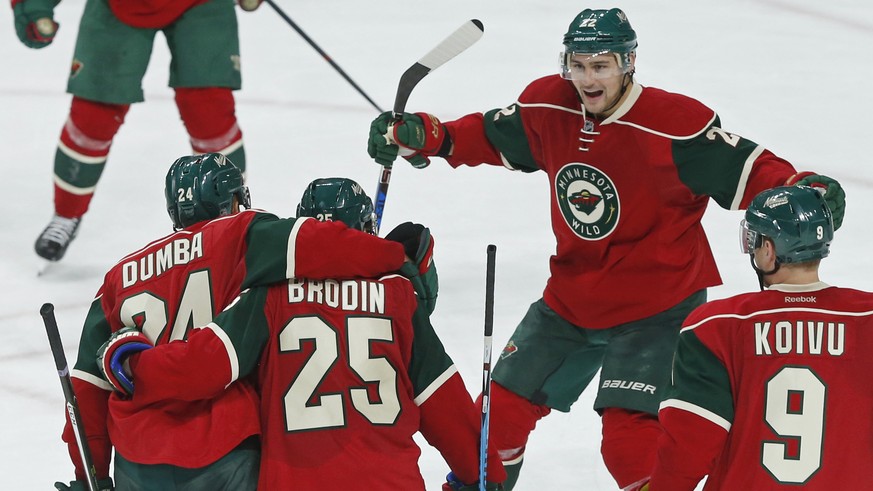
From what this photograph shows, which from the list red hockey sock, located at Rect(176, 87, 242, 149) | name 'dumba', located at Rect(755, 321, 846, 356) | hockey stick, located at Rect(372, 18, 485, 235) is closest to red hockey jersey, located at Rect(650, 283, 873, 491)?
name 'dumba', located at Rect(755, 321, 846, 356)

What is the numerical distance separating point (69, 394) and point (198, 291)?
29 cm

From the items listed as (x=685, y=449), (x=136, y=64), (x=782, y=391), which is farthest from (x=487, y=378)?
(x=136, y=64)

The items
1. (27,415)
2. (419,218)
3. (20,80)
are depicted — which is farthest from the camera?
(20,80)

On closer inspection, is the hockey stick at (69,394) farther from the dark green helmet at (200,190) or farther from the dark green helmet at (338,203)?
the dark green helmet at (338,203)

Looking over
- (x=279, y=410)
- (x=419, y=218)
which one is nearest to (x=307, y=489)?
(x=279, y=410)

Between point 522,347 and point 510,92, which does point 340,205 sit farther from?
point 510,92

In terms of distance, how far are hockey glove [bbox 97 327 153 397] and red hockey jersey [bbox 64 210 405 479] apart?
6 cm

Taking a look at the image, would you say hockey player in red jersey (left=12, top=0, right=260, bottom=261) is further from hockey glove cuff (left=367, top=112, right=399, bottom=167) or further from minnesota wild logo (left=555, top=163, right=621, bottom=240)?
minnesota wild logo (left=555, top=163, right=621, bottom=240)

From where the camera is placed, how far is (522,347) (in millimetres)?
3006

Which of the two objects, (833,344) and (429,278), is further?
(429,278)

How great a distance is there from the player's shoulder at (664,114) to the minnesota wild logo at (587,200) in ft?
0.43

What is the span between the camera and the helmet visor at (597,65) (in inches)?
110

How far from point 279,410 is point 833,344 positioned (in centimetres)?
92

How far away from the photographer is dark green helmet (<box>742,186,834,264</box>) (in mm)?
2180
